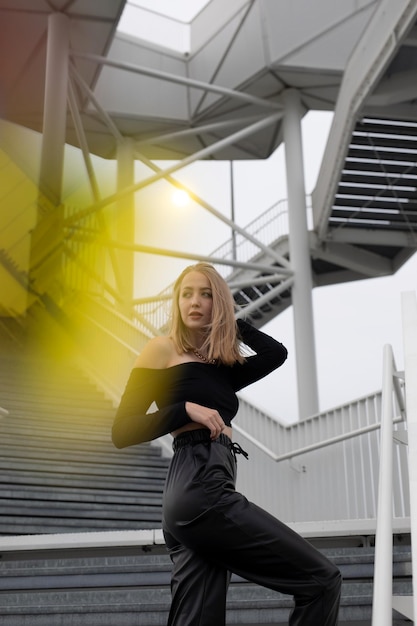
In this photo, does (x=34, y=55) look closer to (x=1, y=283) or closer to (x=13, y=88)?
(x=13, y=88)

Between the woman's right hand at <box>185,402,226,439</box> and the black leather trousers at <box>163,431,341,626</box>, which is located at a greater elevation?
the woman's right hand at <box>185,402,226,439</box>

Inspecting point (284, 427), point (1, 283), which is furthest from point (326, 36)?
point (284, 427)

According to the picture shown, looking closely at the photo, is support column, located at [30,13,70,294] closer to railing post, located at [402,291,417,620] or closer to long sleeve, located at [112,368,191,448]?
railing post, located at [402,291,417,620]

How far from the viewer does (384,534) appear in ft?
8.50

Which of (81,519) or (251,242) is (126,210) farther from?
(81,519)

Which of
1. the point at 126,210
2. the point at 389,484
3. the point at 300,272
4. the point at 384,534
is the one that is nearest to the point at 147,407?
the point at 384,534

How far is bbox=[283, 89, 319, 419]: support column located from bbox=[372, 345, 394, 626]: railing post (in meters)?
15.7

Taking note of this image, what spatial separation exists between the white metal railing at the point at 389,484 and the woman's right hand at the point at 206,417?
0.64 metres

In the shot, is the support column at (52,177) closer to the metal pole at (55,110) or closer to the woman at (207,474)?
the metal pole at (55,110)

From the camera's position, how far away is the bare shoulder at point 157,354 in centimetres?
245

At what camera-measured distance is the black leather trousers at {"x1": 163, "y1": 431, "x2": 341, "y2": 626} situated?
2.17 metres

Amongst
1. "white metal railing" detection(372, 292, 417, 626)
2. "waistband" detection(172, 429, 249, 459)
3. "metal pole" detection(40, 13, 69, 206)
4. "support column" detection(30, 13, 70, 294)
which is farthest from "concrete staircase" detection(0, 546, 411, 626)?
"metal pole" detection(40, 13, 69, 206)

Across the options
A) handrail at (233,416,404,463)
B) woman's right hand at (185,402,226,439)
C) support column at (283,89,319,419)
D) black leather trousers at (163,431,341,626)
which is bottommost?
black leather trousers at (163,431,341,626)

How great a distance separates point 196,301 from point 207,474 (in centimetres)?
55
